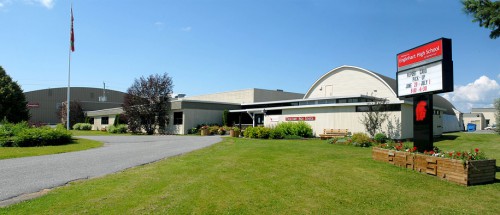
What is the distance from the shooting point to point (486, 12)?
1006cm

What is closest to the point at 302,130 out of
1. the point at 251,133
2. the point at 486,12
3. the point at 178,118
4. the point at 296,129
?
the point at 296,129

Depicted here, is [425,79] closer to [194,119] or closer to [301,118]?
[301,118]

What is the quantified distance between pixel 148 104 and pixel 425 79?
28.8m

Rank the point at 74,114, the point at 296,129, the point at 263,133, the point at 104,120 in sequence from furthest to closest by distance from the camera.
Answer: the point at 74,114
the point at 104,120
the point at 296,129
the point at 263,133

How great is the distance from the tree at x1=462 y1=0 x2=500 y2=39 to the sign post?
1414 mm

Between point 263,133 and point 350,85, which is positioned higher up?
point 350,85

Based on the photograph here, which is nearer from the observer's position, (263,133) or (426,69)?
(426,69)

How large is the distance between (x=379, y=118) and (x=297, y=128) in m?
6.21

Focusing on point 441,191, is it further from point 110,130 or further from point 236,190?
point 110,130

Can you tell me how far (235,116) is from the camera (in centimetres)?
3744

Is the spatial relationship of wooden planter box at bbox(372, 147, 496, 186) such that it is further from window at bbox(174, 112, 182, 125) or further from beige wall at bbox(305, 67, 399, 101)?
window at bbox(174, 112, 182, 125)

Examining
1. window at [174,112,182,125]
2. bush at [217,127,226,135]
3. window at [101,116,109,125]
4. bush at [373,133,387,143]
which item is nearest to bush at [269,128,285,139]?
bush at [373,133,387,143]

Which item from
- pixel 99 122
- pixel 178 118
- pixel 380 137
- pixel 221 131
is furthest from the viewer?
pixel 99 122

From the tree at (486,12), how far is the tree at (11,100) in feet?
146
